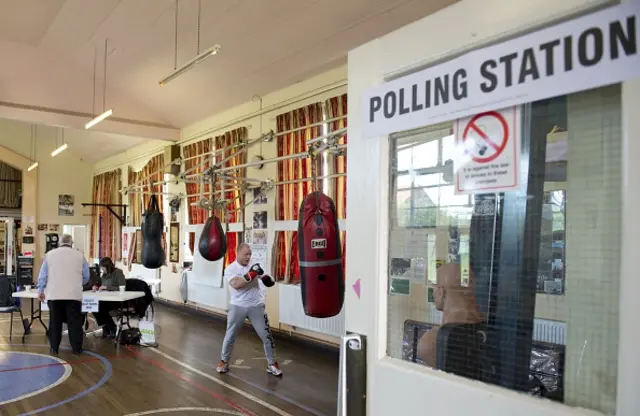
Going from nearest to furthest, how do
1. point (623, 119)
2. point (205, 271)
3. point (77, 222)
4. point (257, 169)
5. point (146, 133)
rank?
point (623, 119) < point (257, 169) < point (205, 271) < point (146, 133) < point (77, 222)

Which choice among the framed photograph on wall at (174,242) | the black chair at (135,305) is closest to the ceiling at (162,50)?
the framed photograph on wall at (174,242)

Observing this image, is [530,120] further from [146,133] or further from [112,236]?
[112,236]

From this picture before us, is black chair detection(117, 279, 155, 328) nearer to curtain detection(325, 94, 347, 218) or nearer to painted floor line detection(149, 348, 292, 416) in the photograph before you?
painted floor line detection(149, 348, 292, 416)

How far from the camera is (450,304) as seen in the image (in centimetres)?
130

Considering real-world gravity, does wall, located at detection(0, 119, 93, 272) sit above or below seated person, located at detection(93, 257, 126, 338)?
above

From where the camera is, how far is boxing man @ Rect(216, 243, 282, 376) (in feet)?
18.2

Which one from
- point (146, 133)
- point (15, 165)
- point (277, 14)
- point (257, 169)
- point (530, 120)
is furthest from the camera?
point (15, 165)

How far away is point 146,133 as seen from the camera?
1020cm

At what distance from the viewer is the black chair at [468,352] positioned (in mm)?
1179

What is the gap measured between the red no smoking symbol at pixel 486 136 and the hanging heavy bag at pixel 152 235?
8005 millimetres

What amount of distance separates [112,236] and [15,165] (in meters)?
3.20

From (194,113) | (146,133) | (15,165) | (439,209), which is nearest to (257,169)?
(194,113)

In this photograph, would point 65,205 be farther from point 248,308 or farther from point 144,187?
point 248,308

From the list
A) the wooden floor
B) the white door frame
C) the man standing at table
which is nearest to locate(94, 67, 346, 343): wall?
the wooden floor
